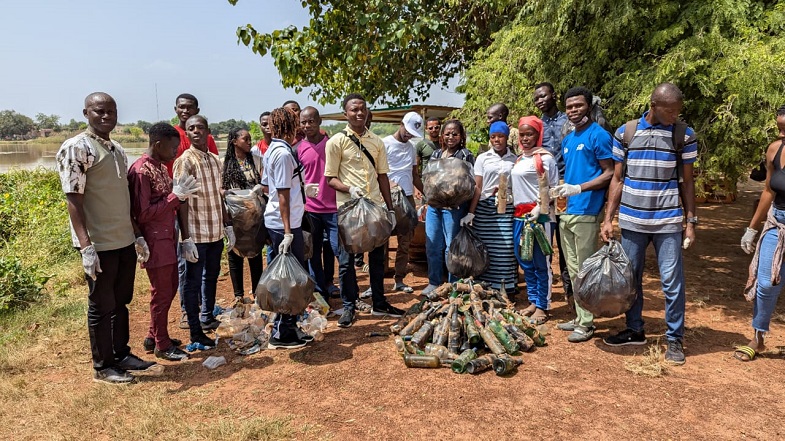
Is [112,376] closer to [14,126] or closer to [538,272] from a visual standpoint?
[538,272]

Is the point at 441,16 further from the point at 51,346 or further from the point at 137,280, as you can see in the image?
the point at 51,346

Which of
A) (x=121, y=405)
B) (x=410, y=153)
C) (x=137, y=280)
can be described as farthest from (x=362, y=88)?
(x=121, y=405)

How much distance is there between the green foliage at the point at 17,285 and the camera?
550 cm

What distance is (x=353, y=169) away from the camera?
4.55 meters

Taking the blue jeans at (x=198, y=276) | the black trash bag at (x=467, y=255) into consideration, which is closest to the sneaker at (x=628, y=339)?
the black trash bag at (x=467, y=255)

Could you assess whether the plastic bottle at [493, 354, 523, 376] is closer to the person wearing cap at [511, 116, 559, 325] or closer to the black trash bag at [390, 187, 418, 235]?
the person wearing cap at [511, 116, 559, 325]

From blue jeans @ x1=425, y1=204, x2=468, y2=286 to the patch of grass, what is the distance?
184 centimetres

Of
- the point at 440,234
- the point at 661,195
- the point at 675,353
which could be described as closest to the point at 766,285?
the point at 675,353

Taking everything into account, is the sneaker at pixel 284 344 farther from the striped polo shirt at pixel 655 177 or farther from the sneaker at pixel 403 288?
the striped polo shirt at pixel 655 177

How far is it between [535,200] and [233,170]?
283 cm

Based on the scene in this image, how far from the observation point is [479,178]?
15.9ft

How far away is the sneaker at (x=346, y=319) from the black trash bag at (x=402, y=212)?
1.03 m

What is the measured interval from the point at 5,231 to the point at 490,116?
A: 859cm

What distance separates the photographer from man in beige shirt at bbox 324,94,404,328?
4.46m
